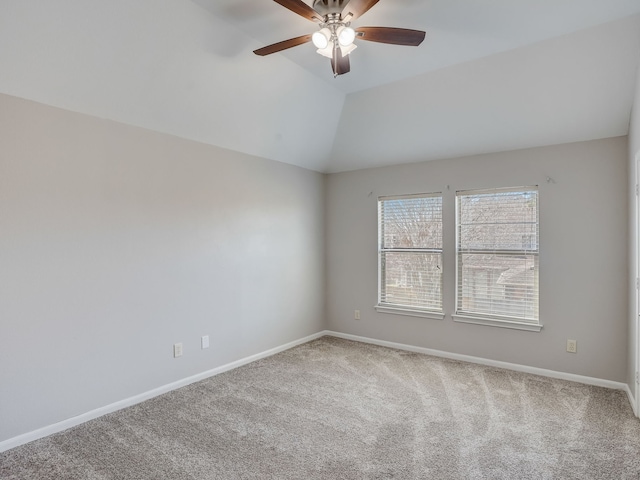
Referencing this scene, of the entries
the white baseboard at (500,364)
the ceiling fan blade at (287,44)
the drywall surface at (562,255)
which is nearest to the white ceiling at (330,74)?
the drywall surface at (562,255)

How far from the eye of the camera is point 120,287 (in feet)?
10.1

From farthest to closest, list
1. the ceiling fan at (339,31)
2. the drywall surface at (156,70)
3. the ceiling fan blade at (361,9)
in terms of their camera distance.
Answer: the drywall surface at (156,70) → the ceiling fan at (339,31) → the ceiling fan blade at (361,9)

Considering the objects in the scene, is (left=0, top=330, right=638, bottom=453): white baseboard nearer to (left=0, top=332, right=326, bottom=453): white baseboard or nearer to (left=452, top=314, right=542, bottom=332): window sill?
A: (left=0, top=332, right=326, bottom=453): white baseboard

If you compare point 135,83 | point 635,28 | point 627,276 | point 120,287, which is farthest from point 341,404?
point 635,28

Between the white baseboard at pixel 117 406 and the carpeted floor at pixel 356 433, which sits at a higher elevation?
the white baseboard at pixel 117 406

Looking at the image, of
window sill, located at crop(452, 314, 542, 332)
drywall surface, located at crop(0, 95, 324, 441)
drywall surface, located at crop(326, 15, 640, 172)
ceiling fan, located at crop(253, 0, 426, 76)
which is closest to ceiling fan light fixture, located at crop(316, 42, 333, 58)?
ceiling fan, located at crop(253, 0, 426, 76)

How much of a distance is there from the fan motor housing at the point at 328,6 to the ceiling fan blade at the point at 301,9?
0.11 ft

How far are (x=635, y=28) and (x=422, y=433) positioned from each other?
3130 millimetres

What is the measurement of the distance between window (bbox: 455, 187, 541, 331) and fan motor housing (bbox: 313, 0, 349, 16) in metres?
2.67

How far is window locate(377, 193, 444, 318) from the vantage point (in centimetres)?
451

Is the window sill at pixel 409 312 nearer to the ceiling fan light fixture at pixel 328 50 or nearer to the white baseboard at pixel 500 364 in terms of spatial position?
the white baseboard at pixel 500 364

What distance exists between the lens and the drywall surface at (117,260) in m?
2.55

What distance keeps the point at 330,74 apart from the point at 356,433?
3.03 metres

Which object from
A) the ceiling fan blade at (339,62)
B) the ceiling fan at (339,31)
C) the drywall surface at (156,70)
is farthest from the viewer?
the ceiling fan blade at (339,62)
